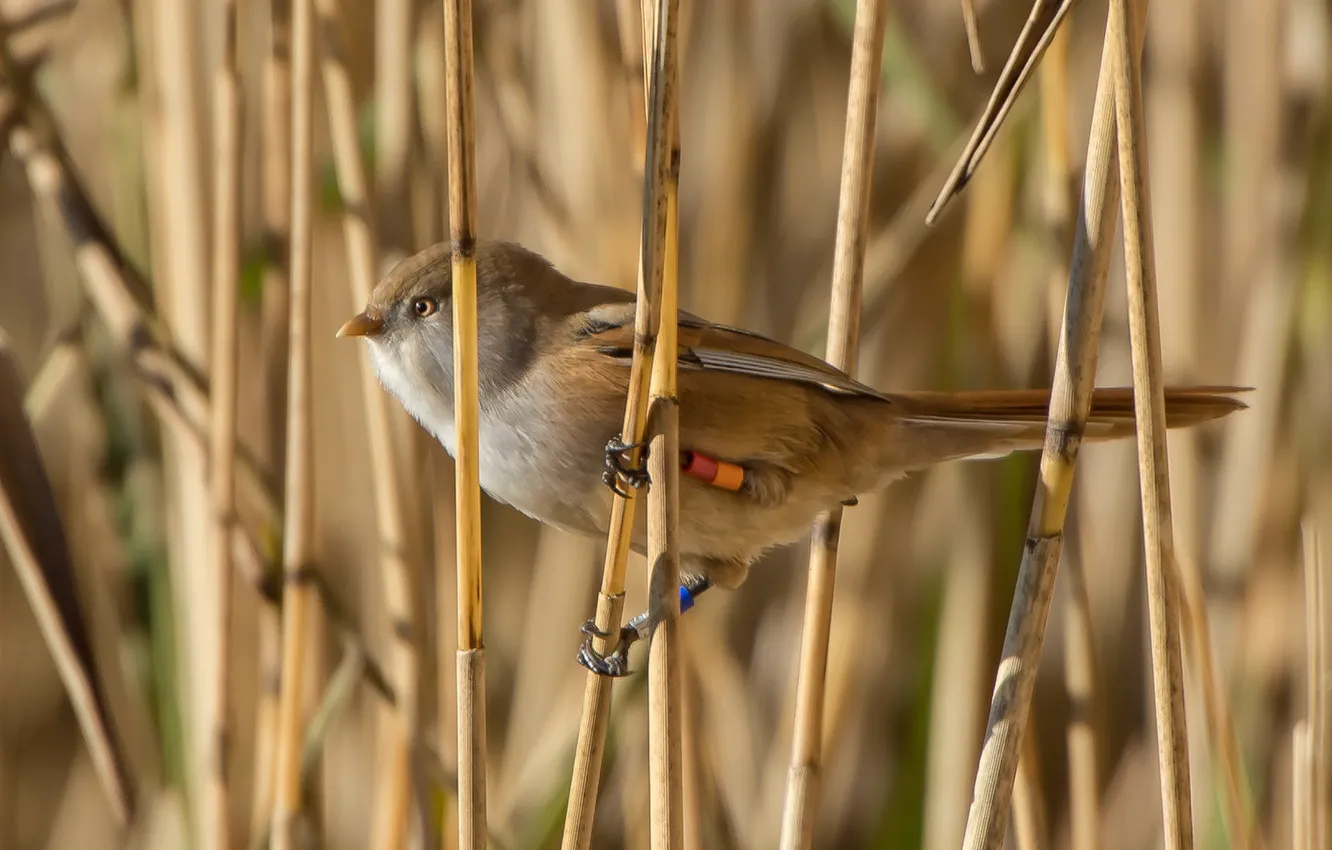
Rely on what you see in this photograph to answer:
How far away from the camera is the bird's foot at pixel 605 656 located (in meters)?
1.16

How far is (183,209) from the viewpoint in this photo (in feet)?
5.90

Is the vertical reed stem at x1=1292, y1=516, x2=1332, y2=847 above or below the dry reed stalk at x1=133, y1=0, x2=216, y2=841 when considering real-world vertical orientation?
below

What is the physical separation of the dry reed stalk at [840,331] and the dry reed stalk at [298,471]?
662 millimetres

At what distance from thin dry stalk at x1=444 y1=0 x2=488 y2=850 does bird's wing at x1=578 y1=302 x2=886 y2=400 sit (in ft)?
1.51

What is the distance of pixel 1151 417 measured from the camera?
1.09 meters

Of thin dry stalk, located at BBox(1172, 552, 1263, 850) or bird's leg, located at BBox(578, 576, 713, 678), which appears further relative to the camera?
thin dry stalk, located at BBox(1172, 552, 1263, 850)

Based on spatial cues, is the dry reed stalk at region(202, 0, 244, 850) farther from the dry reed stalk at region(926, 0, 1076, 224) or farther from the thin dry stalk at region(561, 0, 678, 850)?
the dry reed stalk at region(926, 0, 1076, 224)

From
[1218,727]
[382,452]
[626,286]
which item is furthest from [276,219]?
[1218,727]

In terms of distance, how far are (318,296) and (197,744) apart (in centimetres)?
79

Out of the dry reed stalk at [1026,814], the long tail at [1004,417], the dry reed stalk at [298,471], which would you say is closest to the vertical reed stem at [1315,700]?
the long tail at [1004,417]

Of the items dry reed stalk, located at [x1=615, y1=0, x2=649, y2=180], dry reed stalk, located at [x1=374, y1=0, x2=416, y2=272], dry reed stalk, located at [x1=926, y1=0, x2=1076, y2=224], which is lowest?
dry reed stalk, located at [x1=926, y1=0, x2=1076, y2=224]

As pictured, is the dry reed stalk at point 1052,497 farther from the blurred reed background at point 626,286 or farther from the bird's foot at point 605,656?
the blurred reed background at point 626,286

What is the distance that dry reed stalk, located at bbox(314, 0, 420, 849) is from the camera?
1655mm

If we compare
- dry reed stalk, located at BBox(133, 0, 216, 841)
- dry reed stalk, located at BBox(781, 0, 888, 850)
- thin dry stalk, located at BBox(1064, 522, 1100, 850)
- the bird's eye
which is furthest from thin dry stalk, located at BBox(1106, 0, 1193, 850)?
dry reed stalk, located at BBox(133, 0, 216, 841)
